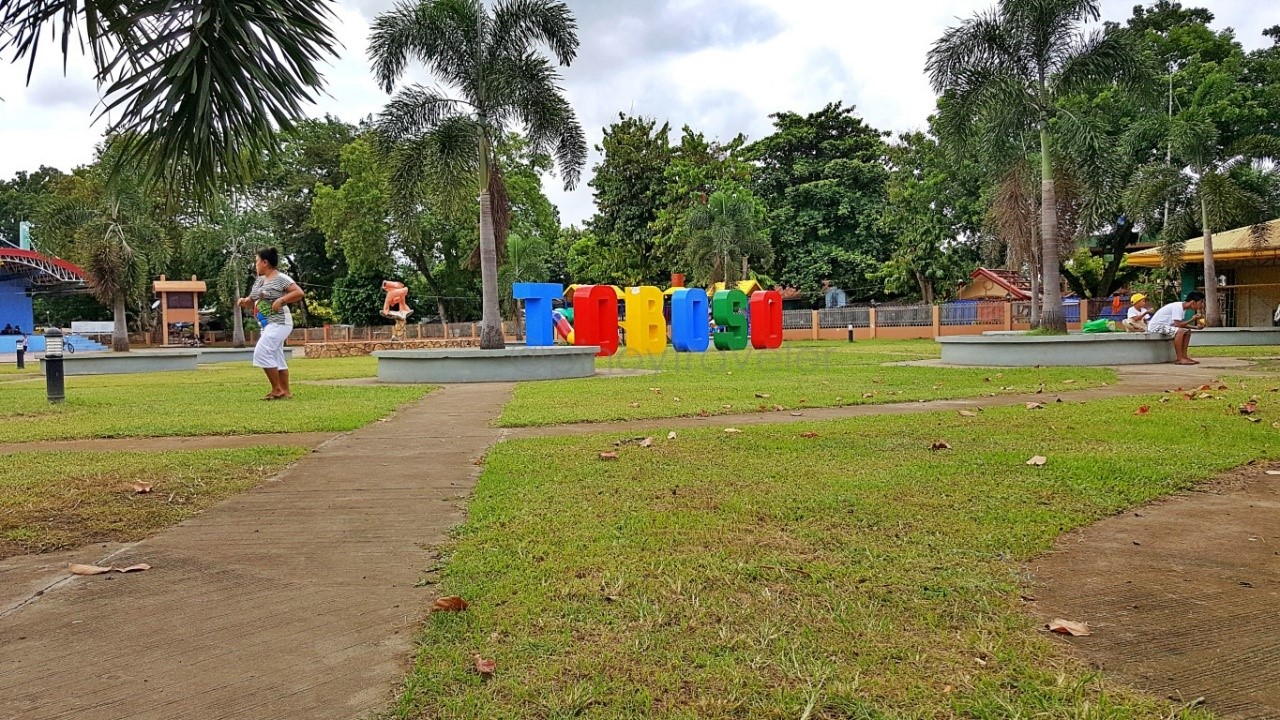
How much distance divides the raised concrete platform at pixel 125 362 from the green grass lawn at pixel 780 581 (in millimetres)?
18848

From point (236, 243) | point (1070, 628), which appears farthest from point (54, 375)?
point (236, 243)

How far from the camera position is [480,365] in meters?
14.5

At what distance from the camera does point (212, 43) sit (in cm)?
370

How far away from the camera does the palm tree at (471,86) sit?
15.6m

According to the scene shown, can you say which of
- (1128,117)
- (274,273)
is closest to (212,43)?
(274,273)

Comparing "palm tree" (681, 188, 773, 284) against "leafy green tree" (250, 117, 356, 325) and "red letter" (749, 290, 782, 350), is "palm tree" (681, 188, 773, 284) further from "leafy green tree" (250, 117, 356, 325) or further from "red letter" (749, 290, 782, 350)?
"leafy green tree" (250, 117, 356, 325)

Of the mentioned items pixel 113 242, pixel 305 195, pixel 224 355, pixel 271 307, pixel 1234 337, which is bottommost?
pixel 1234 337

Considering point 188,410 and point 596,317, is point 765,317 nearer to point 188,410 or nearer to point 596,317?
point 596,317

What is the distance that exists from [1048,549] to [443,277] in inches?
1829

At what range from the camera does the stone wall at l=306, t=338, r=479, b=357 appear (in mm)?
36750

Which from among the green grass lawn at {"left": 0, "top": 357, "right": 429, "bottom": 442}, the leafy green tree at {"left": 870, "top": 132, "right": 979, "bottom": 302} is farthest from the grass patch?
the leafy green tree at {"left": 870, "top": 132, "right": 979, "bottom": 302}

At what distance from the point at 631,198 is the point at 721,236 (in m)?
7.14

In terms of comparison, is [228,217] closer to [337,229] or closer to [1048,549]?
[337,229]

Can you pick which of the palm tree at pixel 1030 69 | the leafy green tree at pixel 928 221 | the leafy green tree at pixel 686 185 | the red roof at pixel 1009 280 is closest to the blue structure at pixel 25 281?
the leafy green tree at pixel 686 185
